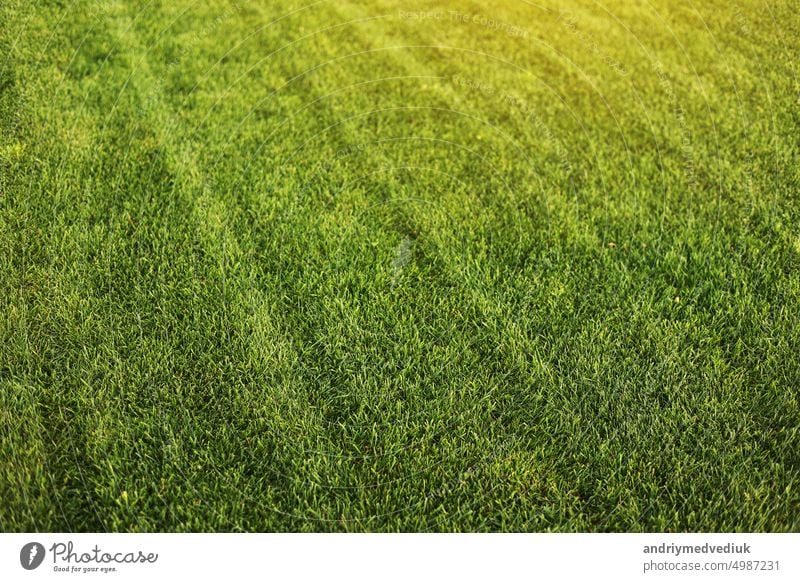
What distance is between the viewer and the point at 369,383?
2.66 meters

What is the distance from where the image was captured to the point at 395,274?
3135mm

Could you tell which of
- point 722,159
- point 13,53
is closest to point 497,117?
point 722,159

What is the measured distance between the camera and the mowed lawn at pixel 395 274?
2.34 metres
